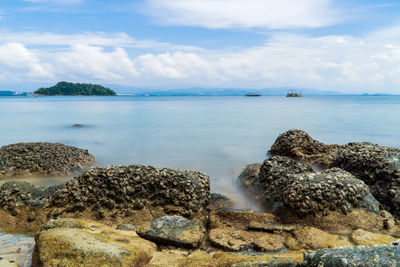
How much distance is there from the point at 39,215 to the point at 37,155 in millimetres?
5691

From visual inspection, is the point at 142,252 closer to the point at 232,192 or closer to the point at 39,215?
the point at 39,215

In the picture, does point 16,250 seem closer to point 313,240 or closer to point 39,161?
point 313,240

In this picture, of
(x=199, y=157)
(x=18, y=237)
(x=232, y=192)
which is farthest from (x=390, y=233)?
(x=199, y=157)

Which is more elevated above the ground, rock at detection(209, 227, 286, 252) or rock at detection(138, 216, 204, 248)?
rock at detection(138, 216, 204, 248)

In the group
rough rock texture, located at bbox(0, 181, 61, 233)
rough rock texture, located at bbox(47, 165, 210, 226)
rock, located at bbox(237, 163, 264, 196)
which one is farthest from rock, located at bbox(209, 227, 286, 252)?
rough rock texture, located at bbox(0, 181, 61, 233)

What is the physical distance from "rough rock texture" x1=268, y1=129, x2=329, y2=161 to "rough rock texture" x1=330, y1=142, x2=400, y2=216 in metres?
3.47

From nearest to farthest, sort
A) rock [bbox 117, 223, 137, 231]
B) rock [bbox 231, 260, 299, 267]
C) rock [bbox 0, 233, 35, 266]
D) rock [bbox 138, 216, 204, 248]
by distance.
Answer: rock [bbox 231, 260, 299, 267] → rock [bbox 0, 233, 35, 266] → rock [bbox 138, 216, 204, 248] → rock [bbox 117, 223, 137, 231]

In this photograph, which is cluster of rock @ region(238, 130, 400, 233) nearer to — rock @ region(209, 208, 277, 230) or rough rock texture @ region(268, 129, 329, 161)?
rock @ region(209, 208, 277, 230)

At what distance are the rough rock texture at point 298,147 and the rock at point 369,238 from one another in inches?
259

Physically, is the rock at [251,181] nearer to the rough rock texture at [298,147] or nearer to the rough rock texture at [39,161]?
Result: the rough rock texture at [298,147]

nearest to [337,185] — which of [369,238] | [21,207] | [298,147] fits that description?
[369,238]

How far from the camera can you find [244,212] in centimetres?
618

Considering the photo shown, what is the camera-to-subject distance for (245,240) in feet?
17.0

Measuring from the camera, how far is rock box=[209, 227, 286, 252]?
4982mm
